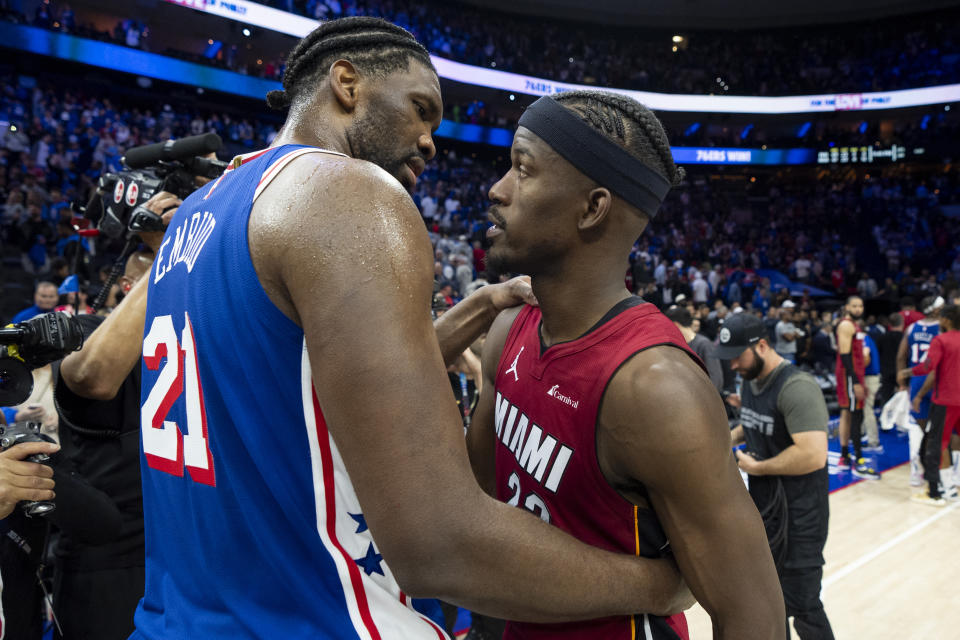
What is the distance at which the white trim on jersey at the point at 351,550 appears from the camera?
0.95 meters

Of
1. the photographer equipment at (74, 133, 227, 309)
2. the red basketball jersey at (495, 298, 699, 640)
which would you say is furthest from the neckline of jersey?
the photographer equipment at (74, 133, 227, 309)

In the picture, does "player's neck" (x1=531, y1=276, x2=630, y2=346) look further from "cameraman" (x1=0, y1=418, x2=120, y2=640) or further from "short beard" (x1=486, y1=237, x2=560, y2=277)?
"cameraman" (x1=0, y1=418, x2=120, y2=640)

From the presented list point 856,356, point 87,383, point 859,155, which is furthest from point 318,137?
point 859,155

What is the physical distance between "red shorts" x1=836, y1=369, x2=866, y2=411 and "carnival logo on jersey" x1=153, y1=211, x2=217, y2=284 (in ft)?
27.2

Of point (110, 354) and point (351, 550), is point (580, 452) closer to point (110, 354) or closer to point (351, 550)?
point (351, 550)

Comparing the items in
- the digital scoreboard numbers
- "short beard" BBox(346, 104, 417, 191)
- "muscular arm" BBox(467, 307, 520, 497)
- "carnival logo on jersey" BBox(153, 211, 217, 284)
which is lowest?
"muscular arm" BBox(467, 307, 520, 497)

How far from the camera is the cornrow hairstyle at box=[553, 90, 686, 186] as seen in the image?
58.0 inches

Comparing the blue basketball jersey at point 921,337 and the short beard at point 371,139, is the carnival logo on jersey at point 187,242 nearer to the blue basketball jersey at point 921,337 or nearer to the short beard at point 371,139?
the short beard at point 371,139

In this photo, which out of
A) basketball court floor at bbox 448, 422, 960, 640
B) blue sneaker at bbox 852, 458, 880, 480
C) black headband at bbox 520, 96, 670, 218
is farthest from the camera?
blue sneaker at bbox 852, 458, 880, 480

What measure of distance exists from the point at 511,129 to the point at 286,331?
2289 centimetres

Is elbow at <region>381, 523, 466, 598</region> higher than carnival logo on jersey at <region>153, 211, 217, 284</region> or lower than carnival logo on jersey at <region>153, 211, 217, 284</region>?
lower

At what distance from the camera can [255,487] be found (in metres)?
0.99

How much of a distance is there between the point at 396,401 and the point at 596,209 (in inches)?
31.5

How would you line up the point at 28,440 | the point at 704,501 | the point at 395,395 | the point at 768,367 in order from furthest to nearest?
the point at 768,367 < the point at 28,440 < the point at 704,501 < the point at 395,395
